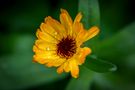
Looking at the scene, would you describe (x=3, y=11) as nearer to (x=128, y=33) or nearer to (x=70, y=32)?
(x=70, y=32)

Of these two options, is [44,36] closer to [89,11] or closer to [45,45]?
[45,45]

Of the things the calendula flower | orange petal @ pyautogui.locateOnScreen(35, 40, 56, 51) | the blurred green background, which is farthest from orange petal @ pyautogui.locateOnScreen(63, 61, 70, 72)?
the blurred green background

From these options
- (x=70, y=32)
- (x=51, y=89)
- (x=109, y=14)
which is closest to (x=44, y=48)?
(x=70, y=32)

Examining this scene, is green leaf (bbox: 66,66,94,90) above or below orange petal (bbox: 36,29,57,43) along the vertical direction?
below

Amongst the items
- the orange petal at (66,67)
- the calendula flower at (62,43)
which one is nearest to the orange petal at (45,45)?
the calendula flower at (62,43)

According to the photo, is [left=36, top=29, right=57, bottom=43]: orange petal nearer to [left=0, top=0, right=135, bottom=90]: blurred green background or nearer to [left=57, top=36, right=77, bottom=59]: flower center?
[left=57, top=36, right=77, bottom=59]: flower center

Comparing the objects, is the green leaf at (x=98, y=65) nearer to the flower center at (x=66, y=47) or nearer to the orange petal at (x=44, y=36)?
the flower center at (x=66, y=47)
